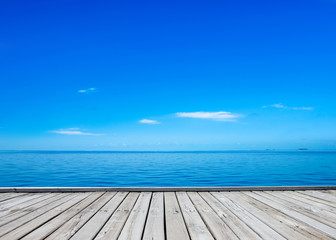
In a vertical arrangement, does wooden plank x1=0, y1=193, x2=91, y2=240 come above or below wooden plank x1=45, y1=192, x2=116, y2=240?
above

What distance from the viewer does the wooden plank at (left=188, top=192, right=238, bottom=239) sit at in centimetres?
255

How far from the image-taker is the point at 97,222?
2951 mm

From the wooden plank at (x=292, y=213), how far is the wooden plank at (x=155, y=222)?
1730 mm

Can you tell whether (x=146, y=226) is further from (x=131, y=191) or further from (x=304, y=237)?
(x=131, y=191)

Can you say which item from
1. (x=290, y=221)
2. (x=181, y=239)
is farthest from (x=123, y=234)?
(x=290, y=221)

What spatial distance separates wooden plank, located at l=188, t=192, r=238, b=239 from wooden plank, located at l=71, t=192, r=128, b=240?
1233 millimetres

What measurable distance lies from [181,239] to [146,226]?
53 centimetres

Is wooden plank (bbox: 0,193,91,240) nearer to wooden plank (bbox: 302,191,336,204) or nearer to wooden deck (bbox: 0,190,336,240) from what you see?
wooden deck (bbox: 0,190,336,240)

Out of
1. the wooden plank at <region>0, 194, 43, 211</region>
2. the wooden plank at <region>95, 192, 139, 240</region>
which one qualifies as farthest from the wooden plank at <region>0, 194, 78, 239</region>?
the wooden plank at <region>95, 192, 139, 240</region>

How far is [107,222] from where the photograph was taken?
9.70ft

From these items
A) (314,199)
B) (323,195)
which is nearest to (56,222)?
(314,199)

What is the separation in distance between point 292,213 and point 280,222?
554 millimetres

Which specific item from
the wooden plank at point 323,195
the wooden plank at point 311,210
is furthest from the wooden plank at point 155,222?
the wooden plank at point 323,195

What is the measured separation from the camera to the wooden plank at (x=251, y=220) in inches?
101
